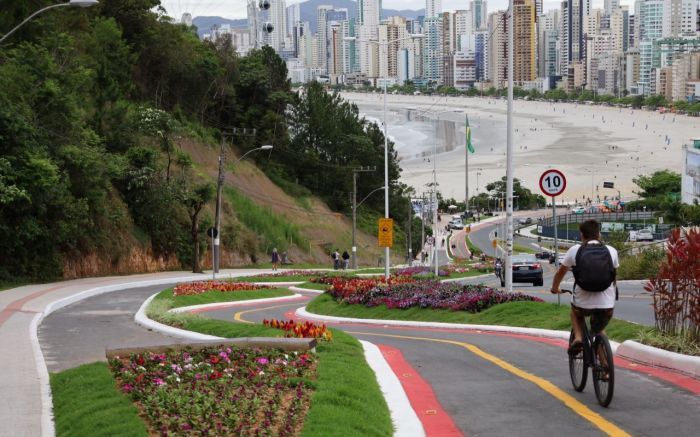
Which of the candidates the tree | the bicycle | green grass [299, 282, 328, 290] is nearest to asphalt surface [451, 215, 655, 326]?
the bicycle

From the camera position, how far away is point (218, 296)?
108 ft

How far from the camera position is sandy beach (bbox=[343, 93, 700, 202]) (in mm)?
125375

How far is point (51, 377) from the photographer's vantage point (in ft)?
42.3

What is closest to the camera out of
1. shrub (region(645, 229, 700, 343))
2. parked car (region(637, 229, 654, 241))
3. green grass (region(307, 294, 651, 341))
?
shrub (region(645, 229, 700, 343))

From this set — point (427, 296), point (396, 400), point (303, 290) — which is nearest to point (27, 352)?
point (396, 400)

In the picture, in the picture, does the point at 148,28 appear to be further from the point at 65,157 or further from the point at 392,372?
the point at 392,372

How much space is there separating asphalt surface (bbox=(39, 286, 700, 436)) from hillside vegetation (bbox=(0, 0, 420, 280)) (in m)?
17.2

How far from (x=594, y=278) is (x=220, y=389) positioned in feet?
12.2

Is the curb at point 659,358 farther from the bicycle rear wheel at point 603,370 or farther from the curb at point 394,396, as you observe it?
the curb at point 394,396

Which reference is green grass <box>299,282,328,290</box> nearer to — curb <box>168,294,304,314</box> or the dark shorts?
curb <box>168,294,304,314</box>

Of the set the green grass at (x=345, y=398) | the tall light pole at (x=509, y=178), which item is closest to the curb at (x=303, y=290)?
the tall light pole at (x=509, y=178)

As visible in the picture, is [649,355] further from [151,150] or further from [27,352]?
[151,150]

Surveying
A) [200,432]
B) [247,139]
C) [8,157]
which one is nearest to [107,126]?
[8,157]

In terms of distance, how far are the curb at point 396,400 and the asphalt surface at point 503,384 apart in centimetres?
38
